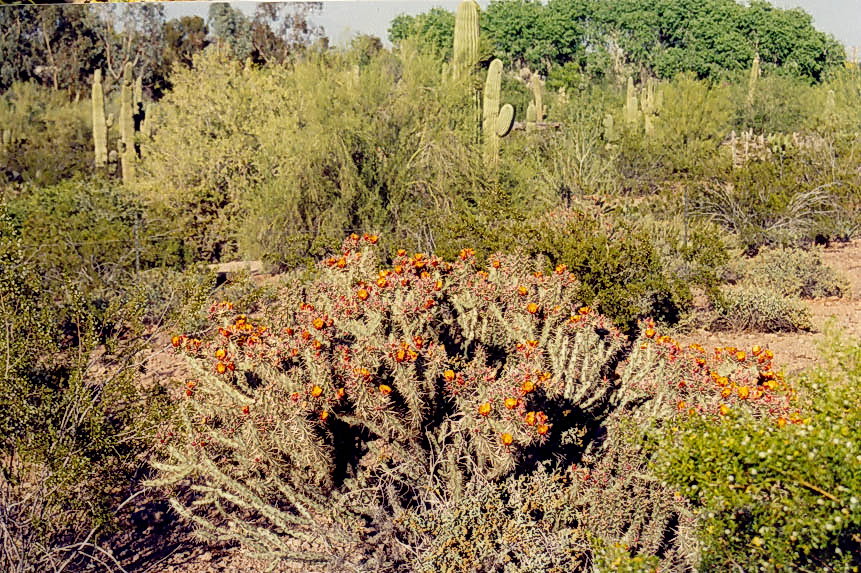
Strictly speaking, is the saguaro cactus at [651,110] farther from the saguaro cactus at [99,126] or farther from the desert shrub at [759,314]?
the desert shrub at [759,314]

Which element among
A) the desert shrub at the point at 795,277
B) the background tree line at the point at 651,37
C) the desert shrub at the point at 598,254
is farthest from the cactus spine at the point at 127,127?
the background tree line at the point at 651,37

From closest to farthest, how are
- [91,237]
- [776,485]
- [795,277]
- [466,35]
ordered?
[776,485] < [795,277] < [91,237] < [466,35]

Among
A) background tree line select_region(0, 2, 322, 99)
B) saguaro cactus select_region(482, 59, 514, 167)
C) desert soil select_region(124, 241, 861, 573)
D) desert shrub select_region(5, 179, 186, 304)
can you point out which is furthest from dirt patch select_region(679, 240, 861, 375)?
background tree line select_region(0, 2, 322, 99)

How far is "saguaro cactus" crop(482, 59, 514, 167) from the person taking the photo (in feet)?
44.4

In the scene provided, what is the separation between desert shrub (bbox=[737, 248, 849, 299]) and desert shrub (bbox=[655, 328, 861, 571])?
284 inches

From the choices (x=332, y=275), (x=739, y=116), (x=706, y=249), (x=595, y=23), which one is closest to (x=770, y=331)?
(x=706, y=249)

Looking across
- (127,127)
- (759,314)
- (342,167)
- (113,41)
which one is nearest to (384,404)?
(759,314)

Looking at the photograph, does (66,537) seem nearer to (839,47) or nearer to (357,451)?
(357,451)

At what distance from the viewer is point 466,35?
15523 millimetres

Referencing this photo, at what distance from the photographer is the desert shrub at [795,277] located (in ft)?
32.6

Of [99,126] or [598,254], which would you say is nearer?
[598,254]

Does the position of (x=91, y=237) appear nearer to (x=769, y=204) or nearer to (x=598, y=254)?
(x=598, y=254)

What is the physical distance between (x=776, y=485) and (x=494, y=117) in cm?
1171

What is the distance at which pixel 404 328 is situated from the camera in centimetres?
404
